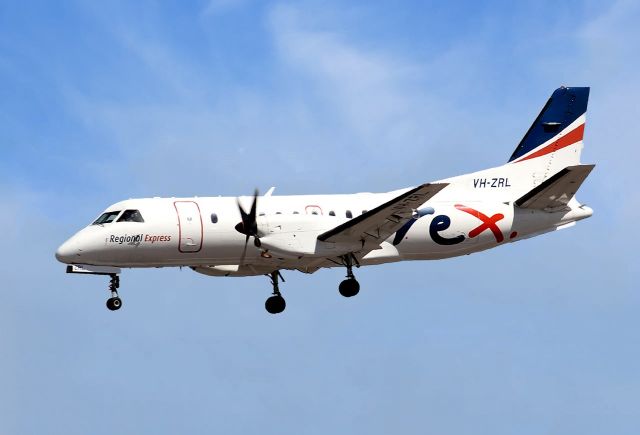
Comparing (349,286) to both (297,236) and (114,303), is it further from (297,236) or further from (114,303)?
(114,303)

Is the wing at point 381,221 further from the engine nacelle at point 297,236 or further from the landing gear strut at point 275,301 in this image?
the landing gear strut at point 275,301

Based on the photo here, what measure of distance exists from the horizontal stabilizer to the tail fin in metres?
2.50

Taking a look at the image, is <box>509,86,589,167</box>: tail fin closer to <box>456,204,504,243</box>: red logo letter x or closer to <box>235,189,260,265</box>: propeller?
<box>456,204,504,243</box>: red logo letter x

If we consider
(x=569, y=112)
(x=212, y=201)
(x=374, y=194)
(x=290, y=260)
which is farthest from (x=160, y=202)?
(x=569, y=112)

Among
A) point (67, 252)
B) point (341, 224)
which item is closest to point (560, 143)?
point (341, 224)

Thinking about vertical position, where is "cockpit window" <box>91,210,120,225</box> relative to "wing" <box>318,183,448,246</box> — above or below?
above

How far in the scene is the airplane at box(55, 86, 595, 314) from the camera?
101ft

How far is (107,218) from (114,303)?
7.89 ft

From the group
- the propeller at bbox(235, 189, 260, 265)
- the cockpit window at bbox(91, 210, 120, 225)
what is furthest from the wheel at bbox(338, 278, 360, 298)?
the cockpit window at bbox(91, 210, 120, 225)

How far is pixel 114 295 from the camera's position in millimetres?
31000

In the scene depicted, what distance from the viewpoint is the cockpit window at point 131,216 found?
3094 centimetres

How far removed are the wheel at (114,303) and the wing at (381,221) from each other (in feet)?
19.1

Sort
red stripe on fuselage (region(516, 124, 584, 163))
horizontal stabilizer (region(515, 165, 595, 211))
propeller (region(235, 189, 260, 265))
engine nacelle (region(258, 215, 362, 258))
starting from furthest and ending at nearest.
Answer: red stripe on fuselage (region(516, 124, 584, 163)) → horizontal stabilizer (region(515, 165, 595, 211)) → engine nacelle (region(258, 215, 362, 258)) → propeller (region(235, 189, 260, 265))

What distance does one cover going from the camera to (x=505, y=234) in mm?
33219
